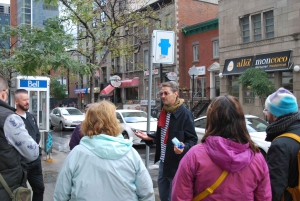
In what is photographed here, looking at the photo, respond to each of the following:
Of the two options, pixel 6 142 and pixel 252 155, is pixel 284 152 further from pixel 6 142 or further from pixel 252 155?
pixel 6 142

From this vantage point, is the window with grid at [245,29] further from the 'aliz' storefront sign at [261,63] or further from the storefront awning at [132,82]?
the storefront awning at [132,82]

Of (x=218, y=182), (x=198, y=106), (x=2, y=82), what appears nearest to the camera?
(x=218, y=182)

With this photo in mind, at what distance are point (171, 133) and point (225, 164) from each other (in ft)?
6.40

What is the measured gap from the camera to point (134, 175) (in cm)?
248

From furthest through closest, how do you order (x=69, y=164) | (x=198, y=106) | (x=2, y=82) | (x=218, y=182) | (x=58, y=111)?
(x=198, y=106)
(x=58, y=111)
(x=2, y=82)
(x=69, y=164)
(x=218, y=182)

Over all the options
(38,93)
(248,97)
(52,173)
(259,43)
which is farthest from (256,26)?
(52,173)

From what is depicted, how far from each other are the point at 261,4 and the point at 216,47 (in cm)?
677

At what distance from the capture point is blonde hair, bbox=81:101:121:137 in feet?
8.25

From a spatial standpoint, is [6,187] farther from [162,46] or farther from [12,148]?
[162,46]

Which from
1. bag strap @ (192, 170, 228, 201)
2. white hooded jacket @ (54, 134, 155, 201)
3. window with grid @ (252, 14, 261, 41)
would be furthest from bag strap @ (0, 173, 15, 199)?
window with grid @ (252, 14, 261, 41)

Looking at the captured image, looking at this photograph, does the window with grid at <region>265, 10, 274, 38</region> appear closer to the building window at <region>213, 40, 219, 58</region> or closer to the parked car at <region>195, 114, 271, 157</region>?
the building window at <region>213, 40, 219, 58</region>

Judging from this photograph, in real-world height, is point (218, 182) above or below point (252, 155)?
below

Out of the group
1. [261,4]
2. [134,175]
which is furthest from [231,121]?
[261,4]

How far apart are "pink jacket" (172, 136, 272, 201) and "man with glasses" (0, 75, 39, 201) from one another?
4.93 feet
